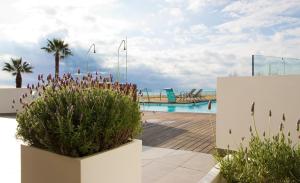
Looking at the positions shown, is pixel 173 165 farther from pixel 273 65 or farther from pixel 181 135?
pixel 273 65

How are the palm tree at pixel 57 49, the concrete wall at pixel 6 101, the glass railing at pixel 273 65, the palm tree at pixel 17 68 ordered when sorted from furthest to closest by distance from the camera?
the palm tree at pixel 57 49 → the palm tree at pixel 17 68 → the concrete wall at pixel 6 101 → the glass railing at pixel 273 65

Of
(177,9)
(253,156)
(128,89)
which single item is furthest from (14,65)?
(253,156)

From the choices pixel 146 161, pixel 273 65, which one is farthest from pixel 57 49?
pixel 146 161

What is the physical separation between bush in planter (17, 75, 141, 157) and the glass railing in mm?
4626

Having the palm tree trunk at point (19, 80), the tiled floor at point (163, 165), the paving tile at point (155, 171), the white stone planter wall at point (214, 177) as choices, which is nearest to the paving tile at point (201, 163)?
the tiled floor at point (163, 165)

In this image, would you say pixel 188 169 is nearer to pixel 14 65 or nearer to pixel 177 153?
pixel 177 153

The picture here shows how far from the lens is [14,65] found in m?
19.0

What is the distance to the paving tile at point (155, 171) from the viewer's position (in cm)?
418

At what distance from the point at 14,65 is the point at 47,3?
9373mm

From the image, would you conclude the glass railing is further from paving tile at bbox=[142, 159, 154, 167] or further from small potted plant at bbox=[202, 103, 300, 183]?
small potted plant at bbox=[202, 103, 300, 183]

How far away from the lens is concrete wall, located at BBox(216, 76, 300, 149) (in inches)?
198

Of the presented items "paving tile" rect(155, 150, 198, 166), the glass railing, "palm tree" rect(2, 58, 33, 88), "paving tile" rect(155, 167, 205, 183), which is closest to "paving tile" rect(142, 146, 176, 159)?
"paving tile" rect(155, 150, 198, 166)

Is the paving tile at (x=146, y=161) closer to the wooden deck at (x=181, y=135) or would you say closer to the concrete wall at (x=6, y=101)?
the wooden deck at (x=181, y=135)

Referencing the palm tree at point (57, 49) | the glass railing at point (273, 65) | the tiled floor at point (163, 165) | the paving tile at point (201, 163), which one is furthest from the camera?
the palm tree at point (57, 49)
